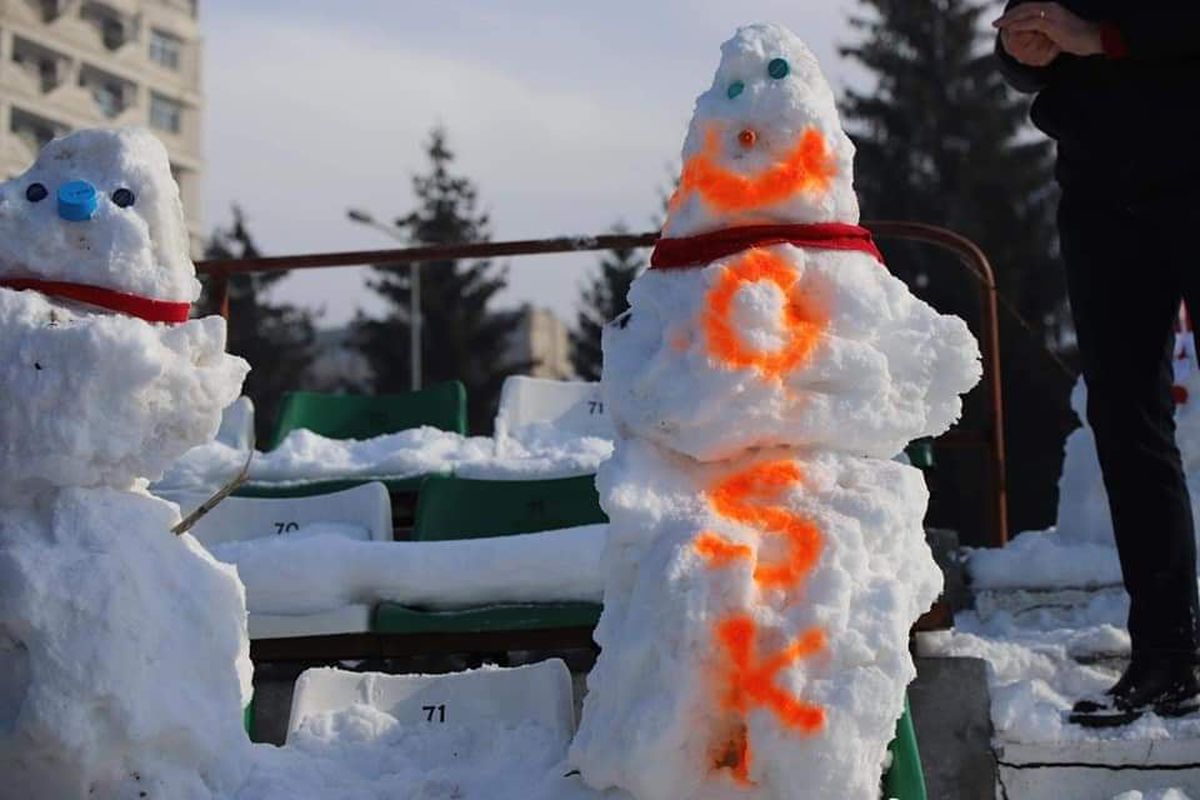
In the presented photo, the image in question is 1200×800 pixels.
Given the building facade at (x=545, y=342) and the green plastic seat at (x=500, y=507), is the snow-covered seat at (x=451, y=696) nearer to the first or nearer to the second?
the green plastic seat at (x=500, y=507)

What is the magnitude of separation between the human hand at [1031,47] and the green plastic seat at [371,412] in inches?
118

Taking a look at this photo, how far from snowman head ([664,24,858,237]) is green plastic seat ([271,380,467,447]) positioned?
3.20 m

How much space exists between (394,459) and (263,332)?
74.8 ft

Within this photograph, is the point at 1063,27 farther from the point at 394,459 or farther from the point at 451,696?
the point at 394,459

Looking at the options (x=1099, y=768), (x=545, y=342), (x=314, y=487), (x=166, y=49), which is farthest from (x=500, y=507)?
(x=166, y=49)

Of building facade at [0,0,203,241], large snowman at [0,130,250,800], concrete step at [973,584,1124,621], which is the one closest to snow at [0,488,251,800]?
large snowman at [0,130,250,800]

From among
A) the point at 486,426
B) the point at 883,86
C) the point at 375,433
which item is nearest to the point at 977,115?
the point at 883,86

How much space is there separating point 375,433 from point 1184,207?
348 cm

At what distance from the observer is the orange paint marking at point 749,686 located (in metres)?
2.02

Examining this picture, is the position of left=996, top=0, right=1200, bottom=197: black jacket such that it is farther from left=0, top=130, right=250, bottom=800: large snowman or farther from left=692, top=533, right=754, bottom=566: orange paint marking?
left=0, top=130, right=250, bottom=800: large snowman

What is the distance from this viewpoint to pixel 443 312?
25.6 m

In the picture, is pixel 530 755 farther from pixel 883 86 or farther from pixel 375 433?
pixel 883 86

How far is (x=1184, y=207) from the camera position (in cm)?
282

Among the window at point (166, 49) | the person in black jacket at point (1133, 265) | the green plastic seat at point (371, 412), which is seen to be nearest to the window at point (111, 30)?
the window at point (166, 49)
